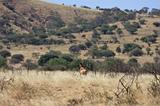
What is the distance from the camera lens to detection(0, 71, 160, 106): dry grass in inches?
549

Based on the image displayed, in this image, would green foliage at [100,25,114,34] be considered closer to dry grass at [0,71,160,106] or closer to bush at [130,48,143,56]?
bush at [130,48,143,56]

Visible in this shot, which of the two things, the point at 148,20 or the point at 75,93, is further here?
the point at 148,20

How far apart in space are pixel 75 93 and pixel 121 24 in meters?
99.7

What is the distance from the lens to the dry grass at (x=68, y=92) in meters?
13.9

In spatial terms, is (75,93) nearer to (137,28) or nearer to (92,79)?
(92,79)

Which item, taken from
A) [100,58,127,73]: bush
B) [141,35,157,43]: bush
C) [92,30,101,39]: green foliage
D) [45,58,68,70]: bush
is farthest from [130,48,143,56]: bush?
[100,58,127,73]: bush

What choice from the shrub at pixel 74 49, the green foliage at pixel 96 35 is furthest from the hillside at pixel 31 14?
the shrub at pixel 74 49

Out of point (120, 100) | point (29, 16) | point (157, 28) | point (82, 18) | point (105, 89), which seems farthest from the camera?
point (82, 18)

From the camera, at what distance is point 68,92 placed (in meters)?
15.0

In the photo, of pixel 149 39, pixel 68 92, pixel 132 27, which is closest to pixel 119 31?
pixel 132 27

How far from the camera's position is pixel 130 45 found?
7931 centimetres

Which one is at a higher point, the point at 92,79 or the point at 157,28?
the point at 92,79

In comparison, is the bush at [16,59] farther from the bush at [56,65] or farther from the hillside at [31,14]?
the hillside at [31,14]

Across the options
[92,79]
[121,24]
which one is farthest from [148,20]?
[92,79]
